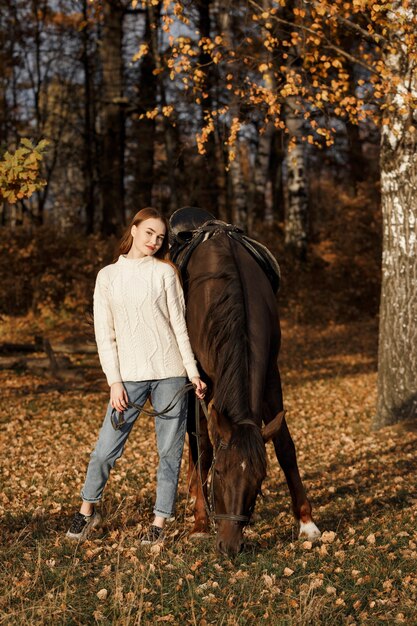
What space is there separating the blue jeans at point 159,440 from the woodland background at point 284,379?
351 mm

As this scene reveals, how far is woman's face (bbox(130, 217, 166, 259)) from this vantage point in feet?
17.1

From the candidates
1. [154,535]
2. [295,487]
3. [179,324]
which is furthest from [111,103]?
[154,535]

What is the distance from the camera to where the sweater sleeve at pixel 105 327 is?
5.18 m

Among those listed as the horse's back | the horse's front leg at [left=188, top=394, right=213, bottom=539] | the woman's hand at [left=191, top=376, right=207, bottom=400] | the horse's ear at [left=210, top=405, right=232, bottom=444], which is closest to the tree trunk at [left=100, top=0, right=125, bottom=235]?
the horse's front leg at [left=188, top=394, right=213, bottom=539]

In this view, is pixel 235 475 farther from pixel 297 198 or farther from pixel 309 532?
pixel 297 198

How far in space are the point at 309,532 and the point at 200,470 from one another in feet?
2.93

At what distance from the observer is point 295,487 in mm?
5980

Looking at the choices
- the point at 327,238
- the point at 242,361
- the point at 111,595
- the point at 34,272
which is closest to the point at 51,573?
the point at 111,595

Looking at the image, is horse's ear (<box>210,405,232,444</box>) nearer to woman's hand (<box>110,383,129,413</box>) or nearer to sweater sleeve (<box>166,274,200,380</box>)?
sweater sleeve (<box>166,274,200,380</box>)

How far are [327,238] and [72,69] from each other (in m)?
14.1

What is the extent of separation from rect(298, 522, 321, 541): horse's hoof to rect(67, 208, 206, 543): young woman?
103 cm

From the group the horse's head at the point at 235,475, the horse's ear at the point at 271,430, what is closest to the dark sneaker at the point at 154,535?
the horse's head at the point at 235,475

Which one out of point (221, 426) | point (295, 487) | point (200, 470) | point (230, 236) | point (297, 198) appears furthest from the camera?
point (297, 198)

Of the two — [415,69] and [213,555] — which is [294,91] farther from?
[213,555]
